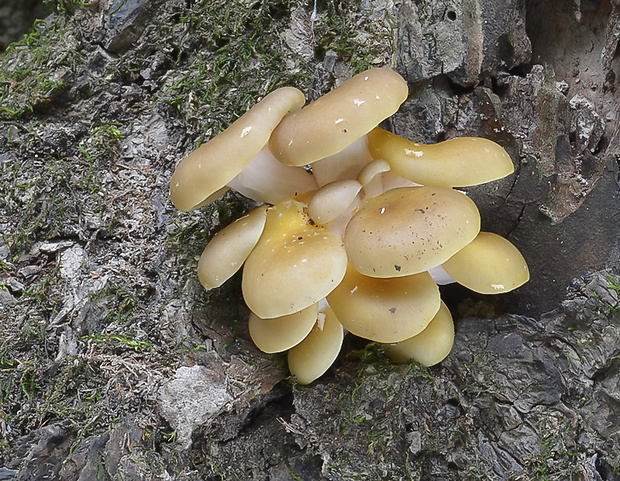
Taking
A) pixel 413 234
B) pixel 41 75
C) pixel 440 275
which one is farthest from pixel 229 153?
pixel 41 75

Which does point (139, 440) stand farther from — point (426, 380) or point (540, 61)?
point (540, 61)

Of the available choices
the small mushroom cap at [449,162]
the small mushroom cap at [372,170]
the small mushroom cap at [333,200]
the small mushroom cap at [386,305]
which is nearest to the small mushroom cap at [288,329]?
the small mushroom cap at [386,305]

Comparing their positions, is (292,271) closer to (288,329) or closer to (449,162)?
(288,329)

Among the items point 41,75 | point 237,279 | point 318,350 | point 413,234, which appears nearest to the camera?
point 413,234

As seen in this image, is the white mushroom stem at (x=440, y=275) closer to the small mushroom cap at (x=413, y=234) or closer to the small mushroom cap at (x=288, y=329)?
the small mushroom cap at (x=413, y=234)

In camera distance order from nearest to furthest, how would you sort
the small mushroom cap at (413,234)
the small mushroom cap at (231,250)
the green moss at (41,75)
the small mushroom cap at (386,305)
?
the small mushroom cap at (413,234)
the small mushroom cap at (386,305)
the small mushroom cap at (231,250)
the green moss at (41,75)

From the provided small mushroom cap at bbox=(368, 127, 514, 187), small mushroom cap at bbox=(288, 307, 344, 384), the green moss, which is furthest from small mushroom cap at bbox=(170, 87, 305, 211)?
the green moss

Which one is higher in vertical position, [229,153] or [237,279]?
[229,153]

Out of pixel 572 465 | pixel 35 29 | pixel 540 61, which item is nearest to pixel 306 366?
pixel 572 465
